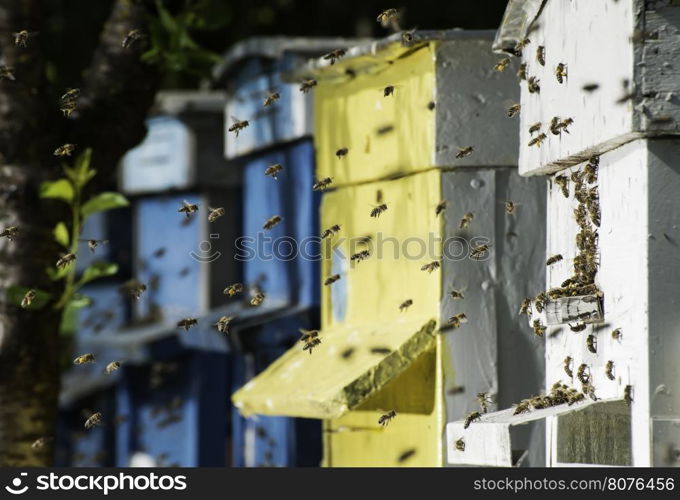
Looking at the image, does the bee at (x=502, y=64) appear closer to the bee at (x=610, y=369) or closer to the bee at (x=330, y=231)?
the bee at (x=330, y=231)

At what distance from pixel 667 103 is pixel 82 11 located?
9686 mm

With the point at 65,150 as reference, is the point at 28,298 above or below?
below

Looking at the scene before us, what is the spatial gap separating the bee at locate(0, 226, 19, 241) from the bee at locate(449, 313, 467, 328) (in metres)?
2.23

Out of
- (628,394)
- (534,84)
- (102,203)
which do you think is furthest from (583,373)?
(102,203)

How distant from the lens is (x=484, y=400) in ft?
19.4

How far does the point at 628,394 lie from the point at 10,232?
3.55 metres

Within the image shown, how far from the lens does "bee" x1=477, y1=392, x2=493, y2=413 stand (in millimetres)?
5893

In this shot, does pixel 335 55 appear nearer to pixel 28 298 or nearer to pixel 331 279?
pixel 331 279

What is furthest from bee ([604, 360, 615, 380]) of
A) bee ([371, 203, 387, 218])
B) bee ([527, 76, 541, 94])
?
bee ([371, 203, 387, 218])

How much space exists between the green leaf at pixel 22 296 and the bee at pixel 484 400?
2258mm

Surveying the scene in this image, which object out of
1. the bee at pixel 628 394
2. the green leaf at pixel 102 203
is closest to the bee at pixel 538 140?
the bee at pixel 628 394

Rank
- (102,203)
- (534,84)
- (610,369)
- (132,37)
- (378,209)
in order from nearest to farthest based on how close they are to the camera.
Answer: (610,369), (534,84), (378,209), (102,203), (132,37)

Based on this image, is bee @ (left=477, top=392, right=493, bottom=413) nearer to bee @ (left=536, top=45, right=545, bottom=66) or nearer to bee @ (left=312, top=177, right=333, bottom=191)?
bee @ (left=312, top=177, right=333, bottom=191)

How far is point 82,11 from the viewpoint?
42.0ft
